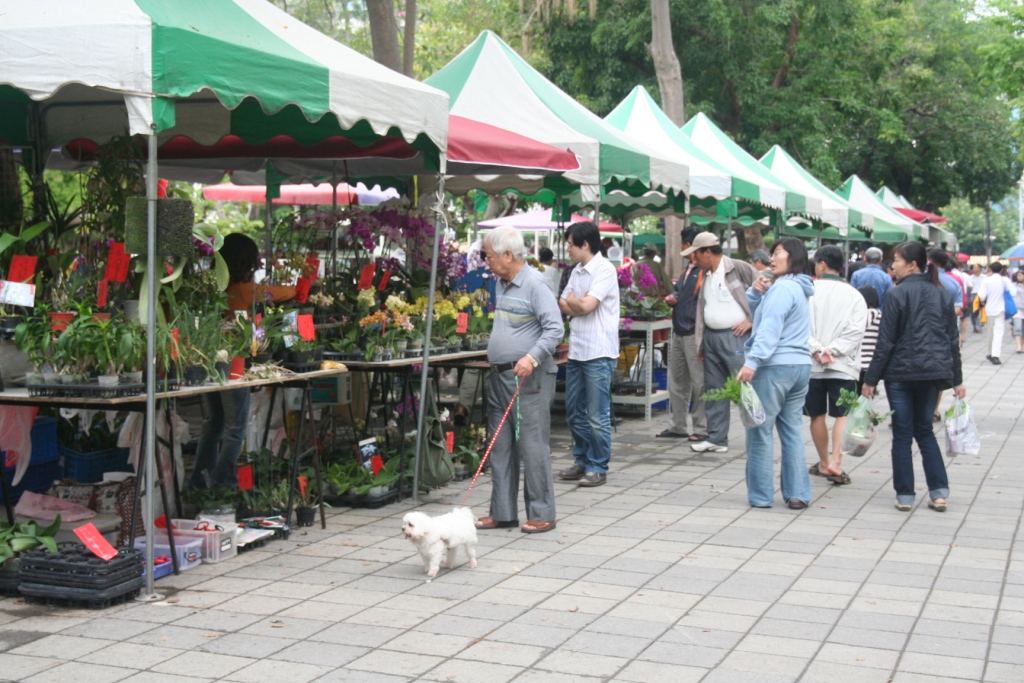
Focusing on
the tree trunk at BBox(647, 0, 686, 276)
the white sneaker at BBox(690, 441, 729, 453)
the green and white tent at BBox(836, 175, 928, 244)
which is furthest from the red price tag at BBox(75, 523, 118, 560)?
the green and white tent at BBox(836, 175, 928, 244)

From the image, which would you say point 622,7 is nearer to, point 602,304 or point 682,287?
point 682,287

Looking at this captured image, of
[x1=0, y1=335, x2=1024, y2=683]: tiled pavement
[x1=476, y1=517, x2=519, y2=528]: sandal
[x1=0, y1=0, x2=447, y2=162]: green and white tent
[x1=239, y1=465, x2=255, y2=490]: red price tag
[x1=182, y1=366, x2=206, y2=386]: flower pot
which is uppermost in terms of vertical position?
[x1=0, y1=0, x2=447, y2=162]: green and white tent

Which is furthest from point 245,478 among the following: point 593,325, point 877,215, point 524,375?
point 877,215

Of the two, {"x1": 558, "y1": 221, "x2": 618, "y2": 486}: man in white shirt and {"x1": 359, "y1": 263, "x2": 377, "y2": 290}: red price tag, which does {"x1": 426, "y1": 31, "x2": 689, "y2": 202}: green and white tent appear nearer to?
{"x1": 558, "y1": 221, "x2": 618, "y2": 486}: man in white shirt

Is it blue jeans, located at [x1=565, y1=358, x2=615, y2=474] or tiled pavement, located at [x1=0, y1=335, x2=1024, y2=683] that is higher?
blue jeans, located at [x1=565, y1=358, x2=615, y2=474]

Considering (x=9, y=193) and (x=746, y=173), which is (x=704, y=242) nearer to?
(x=9, y=193)

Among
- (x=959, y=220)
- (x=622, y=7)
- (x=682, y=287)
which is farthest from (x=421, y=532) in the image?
(x=959, y=220)

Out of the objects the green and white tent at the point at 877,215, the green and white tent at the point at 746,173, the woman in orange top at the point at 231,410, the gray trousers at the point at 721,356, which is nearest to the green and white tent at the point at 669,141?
the green and white tent at the point at 746,173

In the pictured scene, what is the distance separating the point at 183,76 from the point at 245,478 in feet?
8.50

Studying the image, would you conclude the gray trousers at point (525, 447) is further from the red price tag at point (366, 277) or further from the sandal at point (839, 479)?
the sandal at point (839, 479)

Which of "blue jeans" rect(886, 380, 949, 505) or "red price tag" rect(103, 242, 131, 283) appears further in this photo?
"blue jeans" rect(886, 380, 949, 505)

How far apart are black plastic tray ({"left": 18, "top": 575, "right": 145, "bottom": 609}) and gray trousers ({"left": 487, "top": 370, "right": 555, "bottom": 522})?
2.30m

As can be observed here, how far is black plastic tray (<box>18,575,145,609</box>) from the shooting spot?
17.0ft

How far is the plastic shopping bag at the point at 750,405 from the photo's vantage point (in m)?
7.39
